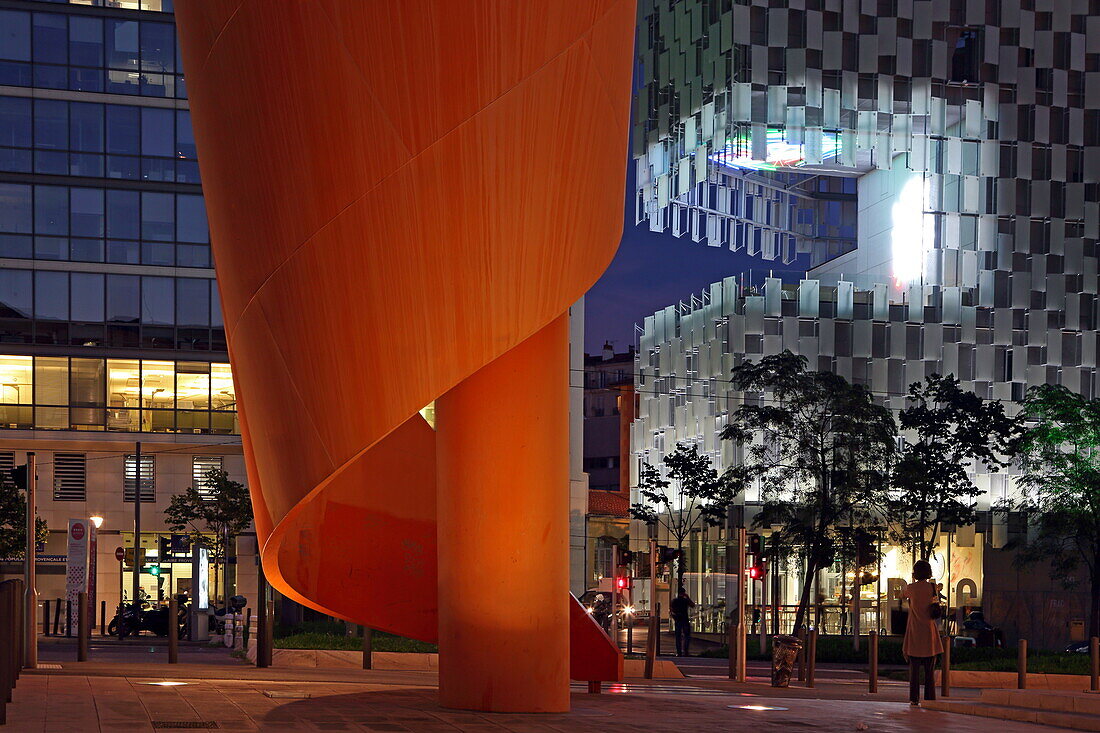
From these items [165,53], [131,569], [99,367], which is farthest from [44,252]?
[131,569]

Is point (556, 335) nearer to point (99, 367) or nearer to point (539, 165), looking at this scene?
point (539, 165)

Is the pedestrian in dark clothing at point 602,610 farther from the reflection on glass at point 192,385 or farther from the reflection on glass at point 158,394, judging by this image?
the reflection on glass at point 158,394

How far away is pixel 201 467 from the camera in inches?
2052

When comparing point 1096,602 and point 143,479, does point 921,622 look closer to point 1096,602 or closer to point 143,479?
point 1096,602

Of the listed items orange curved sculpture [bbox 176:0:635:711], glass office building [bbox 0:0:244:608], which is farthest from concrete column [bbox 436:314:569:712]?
glass office building [bbox 0:0:244:608]

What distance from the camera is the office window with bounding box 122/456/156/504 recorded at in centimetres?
5150

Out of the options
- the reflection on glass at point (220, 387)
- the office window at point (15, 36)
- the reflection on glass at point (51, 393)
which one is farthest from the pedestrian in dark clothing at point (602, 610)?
the office window at point (15, 36)

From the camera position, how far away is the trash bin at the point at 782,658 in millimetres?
22438

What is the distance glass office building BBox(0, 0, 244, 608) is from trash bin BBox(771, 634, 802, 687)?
1292 inches

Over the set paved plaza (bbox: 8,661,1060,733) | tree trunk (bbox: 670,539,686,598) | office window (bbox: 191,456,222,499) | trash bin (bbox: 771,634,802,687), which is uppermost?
office window (bbox: 191,456,222,499)

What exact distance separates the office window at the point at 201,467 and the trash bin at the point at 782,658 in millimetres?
33180

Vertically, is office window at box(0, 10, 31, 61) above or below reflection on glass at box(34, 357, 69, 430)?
above

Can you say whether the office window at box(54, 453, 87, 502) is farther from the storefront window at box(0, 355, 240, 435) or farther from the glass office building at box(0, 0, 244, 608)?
the storefront window at box(0, 355, 240, 435)

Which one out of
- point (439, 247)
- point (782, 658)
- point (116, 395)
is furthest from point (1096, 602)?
point (439, 247)
